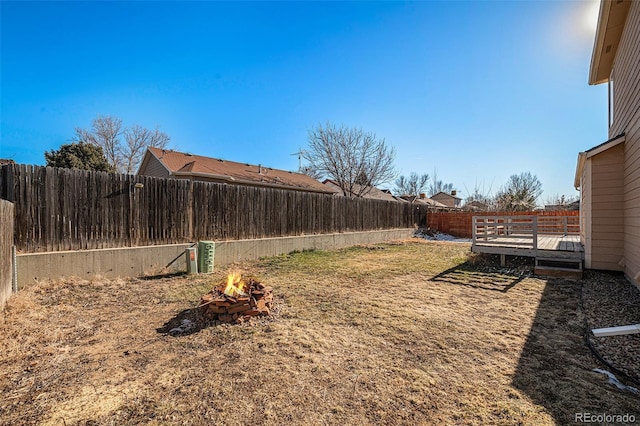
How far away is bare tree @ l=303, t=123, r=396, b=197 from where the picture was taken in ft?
69.4

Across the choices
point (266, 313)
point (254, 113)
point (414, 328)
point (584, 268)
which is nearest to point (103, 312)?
point (266, 313)

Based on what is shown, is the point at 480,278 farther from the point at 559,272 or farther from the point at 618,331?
the point at 618,331

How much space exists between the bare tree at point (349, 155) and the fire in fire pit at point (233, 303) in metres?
18.6

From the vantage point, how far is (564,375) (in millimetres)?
2361

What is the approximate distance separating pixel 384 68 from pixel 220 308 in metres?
10.0

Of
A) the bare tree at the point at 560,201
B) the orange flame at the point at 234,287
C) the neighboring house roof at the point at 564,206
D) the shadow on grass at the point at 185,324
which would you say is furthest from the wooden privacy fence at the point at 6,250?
the bare tree at the point at 560,201

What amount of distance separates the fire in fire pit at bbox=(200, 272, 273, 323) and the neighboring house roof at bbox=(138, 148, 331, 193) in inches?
460

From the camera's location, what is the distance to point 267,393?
85.1 inches

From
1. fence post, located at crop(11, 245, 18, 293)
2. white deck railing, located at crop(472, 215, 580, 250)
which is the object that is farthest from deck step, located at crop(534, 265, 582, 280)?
fence post, located at crop(11, 245, 18, 293)

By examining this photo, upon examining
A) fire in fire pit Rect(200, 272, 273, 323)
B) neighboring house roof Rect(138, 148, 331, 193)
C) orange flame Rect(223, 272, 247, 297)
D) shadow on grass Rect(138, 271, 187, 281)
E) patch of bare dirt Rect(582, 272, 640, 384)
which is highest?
neighboring house roof Rect(138, 148, 331, 193)

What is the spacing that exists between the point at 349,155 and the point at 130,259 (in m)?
17.7

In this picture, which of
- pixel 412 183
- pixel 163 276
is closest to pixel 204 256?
pixel 163 276

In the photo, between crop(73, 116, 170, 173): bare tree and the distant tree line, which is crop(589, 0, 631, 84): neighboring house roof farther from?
crop(73, 116, 170, 173): bare tree

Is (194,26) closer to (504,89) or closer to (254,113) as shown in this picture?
(254,113)
